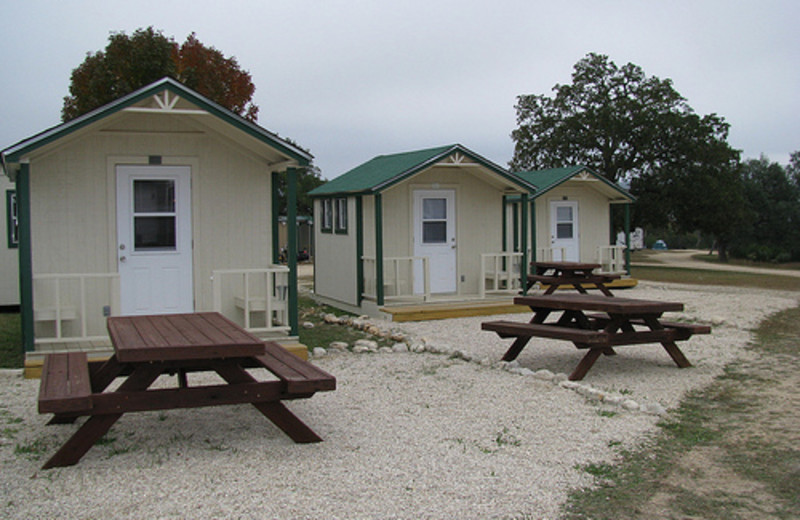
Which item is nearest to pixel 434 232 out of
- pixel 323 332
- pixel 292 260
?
pixel 323 332

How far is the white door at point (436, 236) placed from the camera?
14617 millimetres

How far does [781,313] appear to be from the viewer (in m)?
14.2

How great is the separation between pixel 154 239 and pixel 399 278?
5.68 meters

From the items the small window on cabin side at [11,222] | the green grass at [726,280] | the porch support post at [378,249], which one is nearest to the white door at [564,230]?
the green grass at [726,280]

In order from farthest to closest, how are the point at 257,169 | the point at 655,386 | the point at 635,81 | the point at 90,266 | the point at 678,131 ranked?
the point at 635,81 < the point at 678,131 < the point at 257,169 < the point at 90,266 < the point at 655,386

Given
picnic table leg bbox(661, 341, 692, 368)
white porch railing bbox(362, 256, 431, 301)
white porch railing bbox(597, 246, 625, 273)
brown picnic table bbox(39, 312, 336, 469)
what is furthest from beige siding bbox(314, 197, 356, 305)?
brown picnic table bbox(39, 312, 336, 469)

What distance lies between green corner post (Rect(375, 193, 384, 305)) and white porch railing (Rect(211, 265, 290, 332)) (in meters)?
3.21

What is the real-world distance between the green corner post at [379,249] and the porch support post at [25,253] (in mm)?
5908

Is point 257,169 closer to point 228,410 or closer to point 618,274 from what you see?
point 228,410

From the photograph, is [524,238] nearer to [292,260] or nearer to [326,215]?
[326,215]

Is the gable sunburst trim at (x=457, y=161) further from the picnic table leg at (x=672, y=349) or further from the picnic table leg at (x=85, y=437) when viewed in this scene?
the picnic table leg at (x=85, y=437)

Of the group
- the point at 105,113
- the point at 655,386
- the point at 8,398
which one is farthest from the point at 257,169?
the point at 655,386

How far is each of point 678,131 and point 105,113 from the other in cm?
2451

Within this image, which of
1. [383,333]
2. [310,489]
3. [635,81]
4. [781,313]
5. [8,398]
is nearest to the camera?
[310,489]
